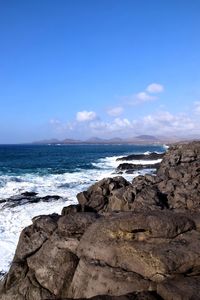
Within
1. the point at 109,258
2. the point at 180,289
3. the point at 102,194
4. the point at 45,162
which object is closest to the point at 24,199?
the point at 102,194

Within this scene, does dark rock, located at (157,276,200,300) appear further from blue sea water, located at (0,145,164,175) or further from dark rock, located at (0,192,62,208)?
blue sea water, located at (0,145,164,175)

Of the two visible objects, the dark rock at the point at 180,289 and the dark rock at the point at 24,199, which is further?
the dark rock at the point at 24,199

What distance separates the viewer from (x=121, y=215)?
12.2m

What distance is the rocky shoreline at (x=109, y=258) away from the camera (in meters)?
10.3

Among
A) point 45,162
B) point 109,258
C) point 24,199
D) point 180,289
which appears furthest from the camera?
point 45,162

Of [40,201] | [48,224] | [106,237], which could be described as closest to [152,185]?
[40,201]

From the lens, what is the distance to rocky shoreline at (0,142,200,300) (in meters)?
10.3

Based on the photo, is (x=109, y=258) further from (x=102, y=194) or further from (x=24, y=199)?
(x=24, y=199)

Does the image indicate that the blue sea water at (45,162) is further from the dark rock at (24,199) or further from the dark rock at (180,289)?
the dark rock at (180,289)

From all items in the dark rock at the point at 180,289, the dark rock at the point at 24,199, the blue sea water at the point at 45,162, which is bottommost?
the dark rock at the point at 24,199

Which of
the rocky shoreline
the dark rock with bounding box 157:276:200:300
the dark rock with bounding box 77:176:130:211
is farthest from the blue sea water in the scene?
the dark rock with bounding box 157:276:200:300

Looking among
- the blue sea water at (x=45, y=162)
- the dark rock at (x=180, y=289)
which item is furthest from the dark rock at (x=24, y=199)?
the blue sea water at (x=45, y=162)

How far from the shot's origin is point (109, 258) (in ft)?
36.6

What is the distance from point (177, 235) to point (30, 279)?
15.2 ft
